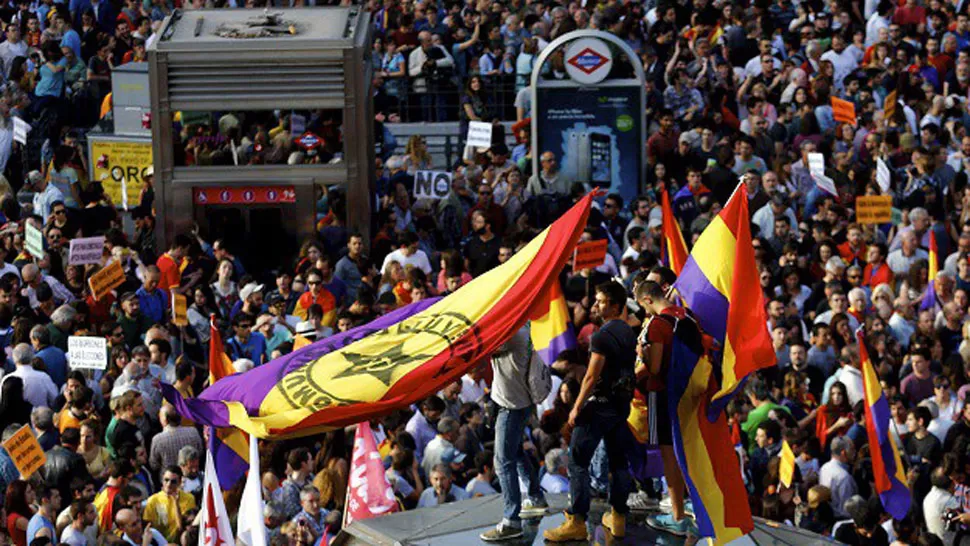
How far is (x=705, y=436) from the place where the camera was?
14.0 metres

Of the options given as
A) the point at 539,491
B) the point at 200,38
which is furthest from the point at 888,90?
the point at 539,491

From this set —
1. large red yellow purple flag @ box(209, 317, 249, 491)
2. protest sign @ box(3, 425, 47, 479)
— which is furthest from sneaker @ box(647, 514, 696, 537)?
protest sign @ box(3, 425, 47, 479)

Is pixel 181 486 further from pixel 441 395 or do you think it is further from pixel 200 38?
pixel 200 38

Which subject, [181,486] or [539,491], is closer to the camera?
[539,491]

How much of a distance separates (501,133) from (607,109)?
1215mm

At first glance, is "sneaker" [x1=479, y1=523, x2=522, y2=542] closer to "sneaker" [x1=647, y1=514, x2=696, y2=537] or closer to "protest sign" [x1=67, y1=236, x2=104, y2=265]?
"sneaker" [x1=647, y1=514, x2=696, y2=537]

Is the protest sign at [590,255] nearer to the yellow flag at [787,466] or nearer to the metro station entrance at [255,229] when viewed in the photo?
the yellow flag at [787,466]

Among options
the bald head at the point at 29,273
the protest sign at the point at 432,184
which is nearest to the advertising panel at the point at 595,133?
the protest sign at the point at 432,184

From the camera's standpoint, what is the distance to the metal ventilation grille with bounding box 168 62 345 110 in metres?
25.1

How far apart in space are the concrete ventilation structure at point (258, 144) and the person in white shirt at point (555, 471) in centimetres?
720

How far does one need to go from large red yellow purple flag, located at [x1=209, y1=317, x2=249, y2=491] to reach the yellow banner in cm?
887

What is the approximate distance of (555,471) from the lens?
18141mm

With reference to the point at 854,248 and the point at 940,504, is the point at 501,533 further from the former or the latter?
the point at 854,248

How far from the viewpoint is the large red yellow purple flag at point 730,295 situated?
1432cm
